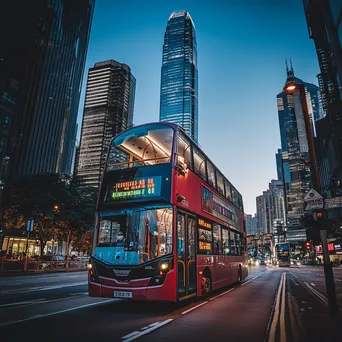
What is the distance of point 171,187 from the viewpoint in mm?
7680

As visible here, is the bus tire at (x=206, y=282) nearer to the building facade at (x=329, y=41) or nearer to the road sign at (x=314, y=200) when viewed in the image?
the road sign at (x=314, y=200)

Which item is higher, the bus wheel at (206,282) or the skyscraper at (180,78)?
the skyscraper at (180,78)

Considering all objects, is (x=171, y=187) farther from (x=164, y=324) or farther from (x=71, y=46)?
(x=71, y=46)

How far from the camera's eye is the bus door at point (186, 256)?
7723mm

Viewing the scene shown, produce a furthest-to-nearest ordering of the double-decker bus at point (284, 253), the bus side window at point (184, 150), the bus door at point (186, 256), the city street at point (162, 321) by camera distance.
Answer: the double-decker bus at point (284, 253) → the bus side window at point (184, 150) → the bus door at point (186, 256) → the city street at point (162, 321)

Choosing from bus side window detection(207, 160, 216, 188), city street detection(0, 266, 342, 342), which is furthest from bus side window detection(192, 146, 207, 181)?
city street detection(0, 266, 342, 342)

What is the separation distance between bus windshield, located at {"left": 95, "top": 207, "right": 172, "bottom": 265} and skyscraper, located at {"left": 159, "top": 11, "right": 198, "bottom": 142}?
174 m

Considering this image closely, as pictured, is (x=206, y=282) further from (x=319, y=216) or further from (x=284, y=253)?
(x=284, y=253)

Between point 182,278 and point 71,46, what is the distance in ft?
522

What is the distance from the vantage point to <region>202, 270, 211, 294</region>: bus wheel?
31.2ft

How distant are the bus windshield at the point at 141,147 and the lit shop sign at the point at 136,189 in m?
0.59

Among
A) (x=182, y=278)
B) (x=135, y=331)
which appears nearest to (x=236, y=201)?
(x=182, y=278)

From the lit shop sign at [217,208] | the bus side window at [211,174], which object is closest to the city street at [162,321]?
the lit shop sign at [217,208]

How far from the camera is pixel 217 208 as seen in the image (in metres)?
11.7
